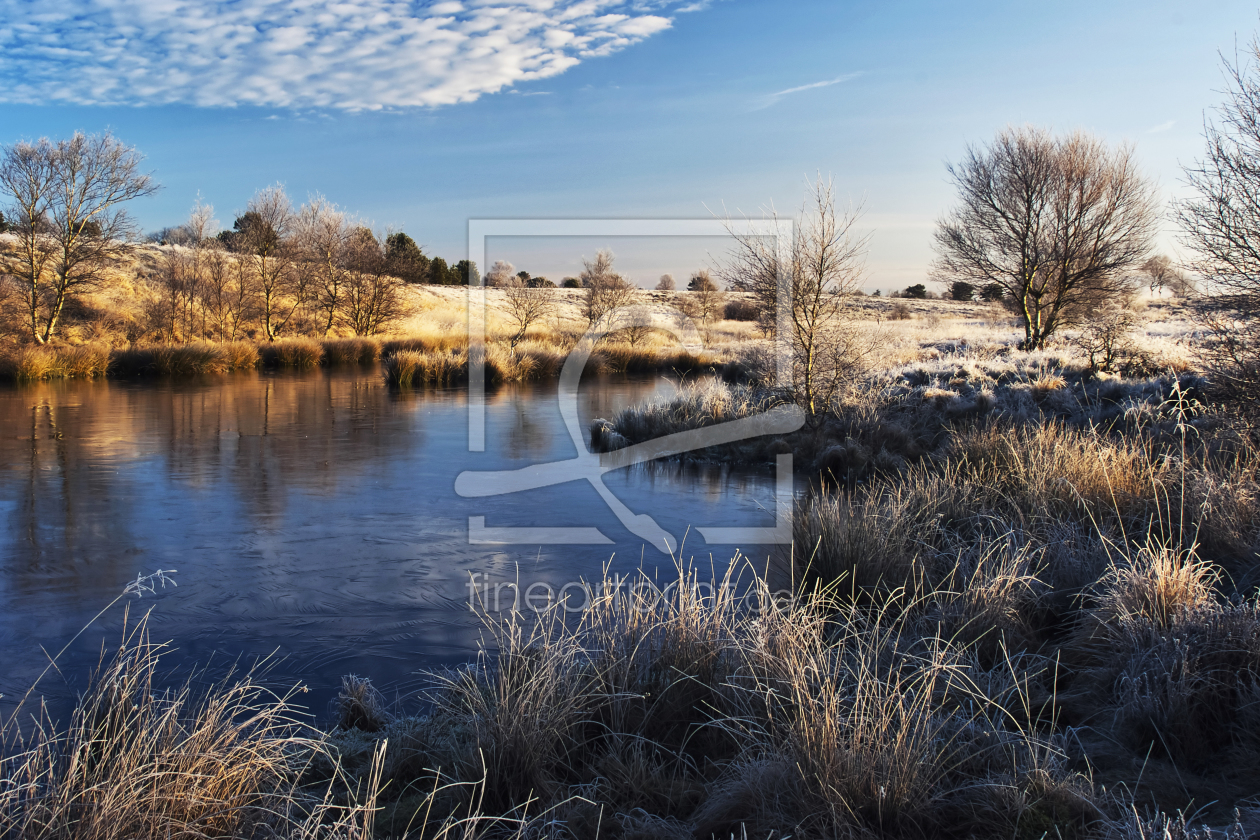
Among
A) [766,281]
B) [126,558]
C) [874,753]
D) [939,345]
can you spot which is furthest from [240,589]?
[939,345]

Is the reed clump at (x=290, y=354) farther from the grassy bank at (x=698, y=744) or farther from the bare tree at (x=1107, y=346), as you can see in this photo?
the grassy bank at (x=698, y=744)

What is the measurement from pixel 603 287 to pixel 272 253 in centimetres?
1439

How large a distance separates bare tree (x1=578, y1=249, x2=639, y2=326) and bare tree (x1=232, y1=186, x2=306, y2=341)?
12294 mm

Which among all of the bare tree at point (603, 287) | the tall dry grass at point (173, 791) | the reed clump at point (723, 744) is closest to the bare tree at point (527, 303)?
the bare tree at point (603, 287)

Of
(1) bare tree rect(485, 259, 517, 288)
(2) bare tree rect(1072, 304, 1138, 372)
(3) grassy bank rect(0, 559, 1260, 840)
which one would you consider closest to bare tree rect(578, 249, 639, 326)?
(1) bare tree rect(485, 259, 517, 288)

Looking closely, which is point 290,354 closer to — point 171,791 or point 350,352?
point 350,352

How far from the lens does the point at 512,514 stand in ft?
29.8

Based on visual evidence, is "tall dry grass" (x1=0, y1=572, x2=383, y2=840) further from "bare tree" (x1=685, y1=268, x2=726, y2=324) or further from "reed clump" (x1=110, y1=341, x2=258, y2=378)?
"bare tree" (x1=685, y1=268, x2=726, y2=324)

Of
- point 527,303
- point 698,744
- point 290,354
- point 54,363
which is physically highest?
point 527,303

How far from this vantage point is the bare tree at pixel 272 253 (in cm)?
3472

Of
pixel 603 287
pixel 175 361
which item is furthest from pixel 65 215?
pixel 603 287

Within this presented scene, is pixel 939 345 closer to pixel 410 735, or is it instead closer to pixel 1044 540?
pixel 1044 540

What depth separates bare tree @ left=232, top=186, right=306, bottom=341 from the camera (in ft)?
114

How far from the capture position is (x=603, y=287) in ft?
121
